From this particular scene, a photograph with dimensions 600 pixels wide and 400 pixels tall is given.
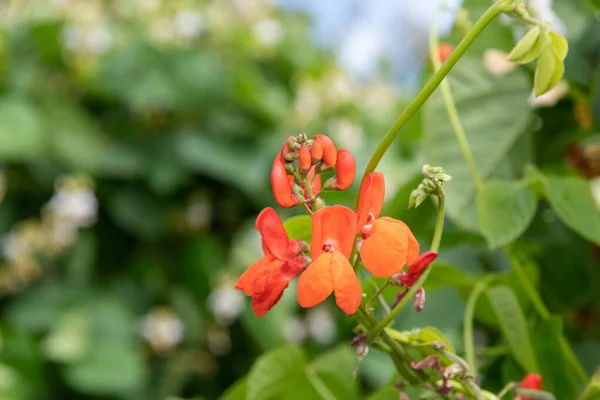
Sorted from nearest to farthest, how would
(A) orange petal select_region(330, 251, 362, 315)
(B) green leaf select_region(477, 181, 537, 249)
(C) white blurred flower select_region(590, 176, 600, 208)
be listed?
(A) orange petal select_region(330, 251, 362, 315), (B) green leaf select_region(477, 181, 537, 249), (C) white blurred flower select_region(590, 176, 600, 208)

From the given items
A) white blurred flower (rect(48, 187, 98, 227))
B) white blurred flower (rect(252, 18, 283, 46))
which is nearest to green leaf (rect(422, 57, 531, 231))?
white blurred flower (rect(48, 187, 98, 227))

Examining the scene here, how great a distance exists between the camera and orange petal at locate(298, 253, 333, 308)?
0.24 m

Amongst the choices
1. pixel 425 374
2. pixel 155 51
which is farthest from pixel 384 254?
pixel 155 51

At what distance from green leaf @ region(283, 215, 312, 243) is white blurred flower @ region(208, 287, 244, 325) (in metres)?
1.01

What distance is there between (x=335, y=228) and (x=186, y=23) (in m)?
1.53

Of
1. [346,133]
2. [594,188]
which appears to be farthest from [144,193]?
[594,188]

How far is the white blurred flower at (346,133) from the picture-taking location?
4.95 ft

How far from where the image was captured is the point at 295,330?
4.52 ft

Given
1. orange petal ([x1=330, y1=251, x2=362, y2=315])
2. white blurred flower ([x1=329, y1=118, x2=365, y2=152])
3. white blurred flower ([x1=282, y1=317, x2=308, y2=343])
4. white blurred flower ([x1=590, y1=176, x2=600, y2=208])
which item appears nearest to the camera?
orange petal ([x1=330, y1=251, x2=362, y2=315])

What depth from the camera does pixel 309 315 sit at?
4.61 ft

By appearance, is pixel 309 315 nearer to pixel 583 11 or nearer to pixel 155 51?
pixel 155 51

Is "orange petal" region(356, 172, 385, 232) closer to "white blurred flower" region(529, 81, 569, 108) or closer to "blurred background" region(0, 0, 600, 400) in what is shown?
"white blurred flower" region(529, 81, 569, 108)

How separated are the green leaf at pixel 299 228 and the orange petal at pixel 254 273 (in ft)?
0.13

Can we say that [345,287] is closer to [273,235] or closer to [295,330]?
[273,235]
